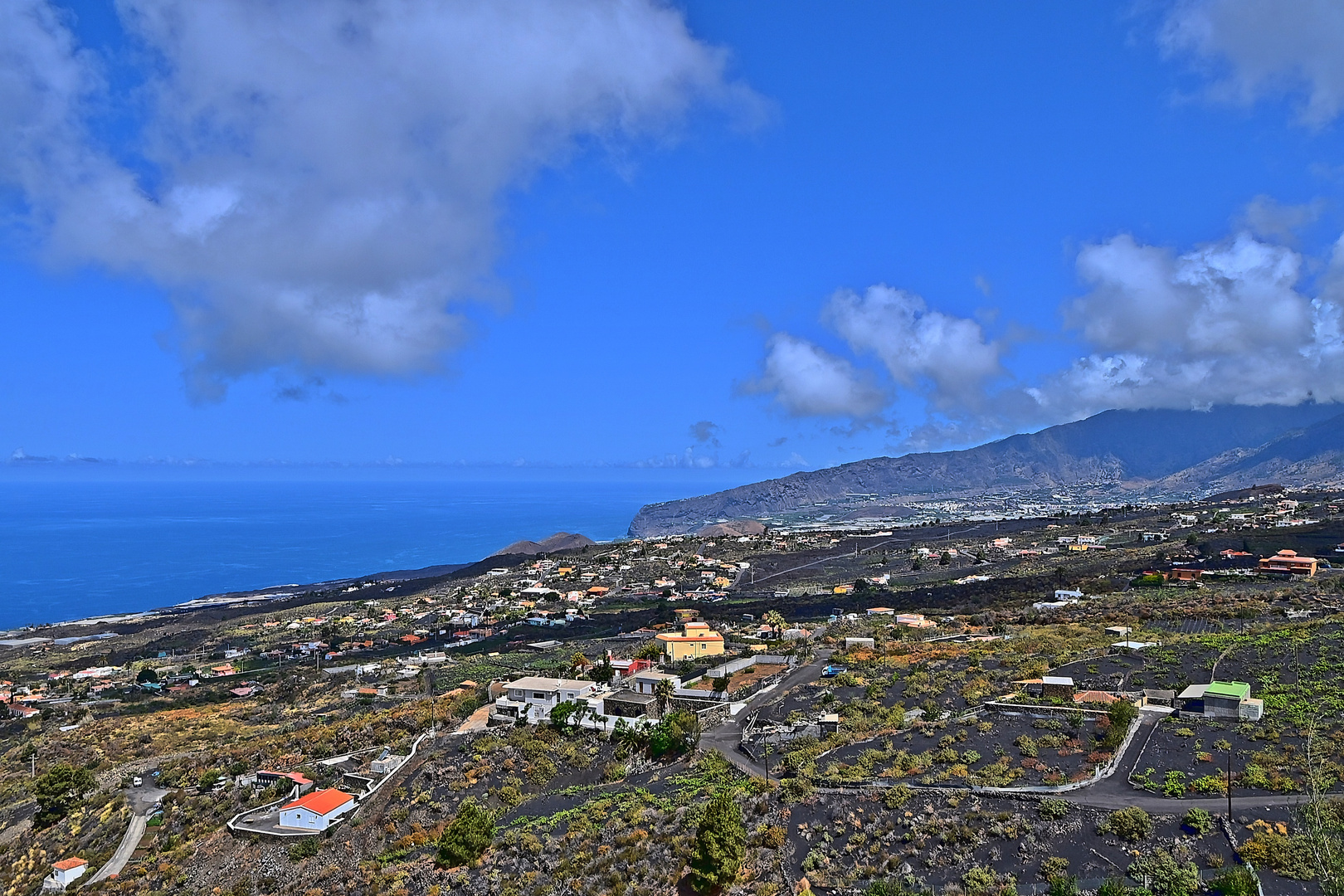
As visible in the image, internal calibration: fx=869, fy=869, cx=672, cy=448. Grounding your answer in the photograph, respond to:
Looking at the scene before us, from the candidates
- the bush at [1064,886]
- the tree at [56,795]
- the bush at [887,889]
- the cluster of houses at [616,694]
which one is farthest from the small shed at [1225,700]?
the tree at [56,795]

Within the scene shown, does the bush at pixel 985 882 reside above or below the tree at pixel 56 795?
below

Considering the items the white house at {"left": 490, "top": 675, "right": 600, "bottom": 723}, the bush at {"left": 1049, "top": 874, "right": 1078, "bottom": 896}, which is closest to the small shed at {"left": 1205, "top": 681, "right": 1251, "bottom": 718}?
the bush at {"left": 1049, "top": 874, "right": 1078, "bottom": 896}

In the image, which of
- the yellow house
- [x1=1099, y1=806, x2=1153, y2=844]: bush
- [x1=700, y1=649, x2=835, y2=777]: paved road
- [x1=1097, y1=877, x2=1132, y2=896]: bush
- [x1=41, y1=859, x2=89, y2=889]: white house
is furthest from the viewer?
the yellow house

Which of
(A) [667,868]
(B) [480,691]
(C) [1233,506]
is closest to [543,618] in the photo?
(B) [480,691]

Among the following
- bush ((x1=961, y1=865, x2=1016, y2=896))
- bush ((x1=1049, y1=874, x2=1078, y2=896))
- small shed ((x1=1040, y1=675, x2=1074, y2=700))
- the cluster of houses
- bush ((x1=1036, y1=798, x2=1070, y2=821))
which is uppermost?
the cluster of houses

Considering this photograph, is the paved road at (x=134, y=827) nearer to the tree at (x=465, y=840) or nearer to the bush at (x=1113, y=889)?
the tree at (x=465, y=840)

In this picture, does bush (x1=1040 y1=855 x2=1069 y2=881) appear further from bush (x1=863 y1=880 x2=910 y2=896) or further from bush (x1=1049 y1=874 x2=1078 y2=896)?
bush (x1=863 y1=880 x2=910 y2=896)

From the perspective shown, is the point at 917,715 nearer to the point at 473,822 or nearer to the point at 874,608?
the point at 473,822
